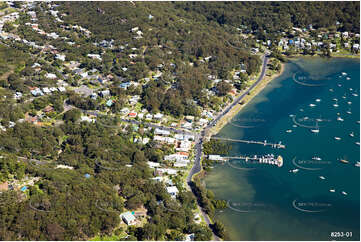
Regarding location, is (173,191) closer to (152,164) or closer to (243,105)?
(152,164)

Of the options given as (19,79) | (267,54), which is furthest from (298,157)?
(19,79)

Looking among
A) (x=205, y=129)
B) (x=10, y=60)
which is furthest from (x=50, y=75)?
(x=205, y=129)

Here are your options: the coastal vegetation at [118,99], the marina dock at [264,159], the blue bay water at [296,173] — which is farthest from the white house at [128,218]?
the marina dock at [264,159]

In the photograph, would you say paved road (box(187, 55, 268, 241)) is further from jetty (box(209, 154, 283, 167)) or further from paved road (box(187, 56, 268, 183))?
jetty (box(209, 154, 283, 167))

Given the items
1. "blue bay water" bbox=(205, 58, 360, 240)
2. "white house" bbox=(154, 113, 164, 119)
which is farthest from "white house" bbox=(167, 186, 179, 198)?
"white house" bbox=(154, 113, 164, 119)

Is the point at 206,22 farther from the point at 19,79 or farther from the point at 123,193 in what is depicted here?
the point at 123,193

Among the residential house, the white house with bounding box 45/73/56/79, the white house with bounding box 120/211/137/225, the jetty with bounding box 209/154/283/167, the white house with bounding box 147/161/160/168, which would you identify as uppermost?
the white house with bounding box 45/73/56/79
